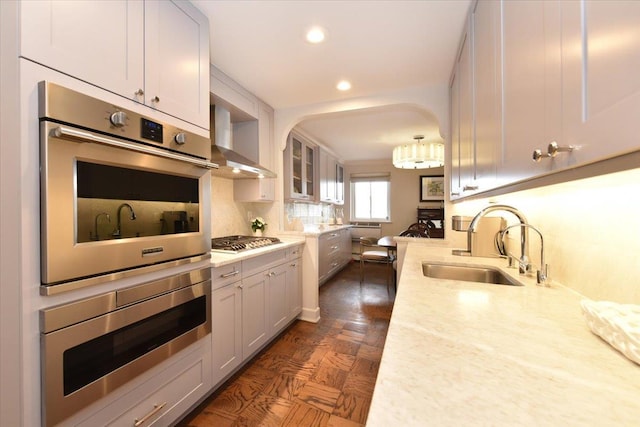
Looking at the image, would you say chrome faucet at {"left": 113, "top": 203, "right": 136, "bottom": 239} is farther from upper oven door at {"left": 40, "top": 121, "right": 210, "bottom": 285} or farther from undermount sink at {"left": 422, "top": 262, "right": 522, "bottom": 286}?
undermount sink at {"left": 422, "top": 262, "right": 522, "bottom": 286}

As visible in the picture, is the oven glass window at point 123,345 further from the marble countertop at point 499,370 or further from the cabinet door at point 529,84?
the cabinet door at point 529,84

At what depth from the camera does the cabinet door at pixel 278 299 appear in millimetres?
2270

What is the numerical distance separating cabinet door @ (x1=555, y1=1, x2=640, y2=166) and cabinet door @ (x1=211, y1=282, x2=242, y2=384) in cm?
178

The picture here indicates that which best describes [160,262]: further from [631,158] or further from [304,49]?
[304,49]

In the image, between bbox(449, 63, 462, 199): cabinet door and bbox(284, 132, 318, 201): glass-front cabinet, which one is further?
bbox(284, 132, 318, 201): glass-front cabinet

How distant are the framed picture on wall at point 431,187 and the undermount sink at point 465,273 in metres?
4.40

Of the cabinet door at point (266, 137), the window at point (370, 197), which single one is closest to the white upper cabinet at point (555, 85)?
the cabinet door at point (266, 137)

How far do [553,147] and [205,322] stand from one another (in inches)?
68.3

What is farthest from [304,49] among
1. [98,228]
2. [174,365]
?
[174,365]

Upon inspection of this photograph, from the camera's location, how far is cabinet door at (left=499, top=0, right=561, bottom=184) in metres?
0.57

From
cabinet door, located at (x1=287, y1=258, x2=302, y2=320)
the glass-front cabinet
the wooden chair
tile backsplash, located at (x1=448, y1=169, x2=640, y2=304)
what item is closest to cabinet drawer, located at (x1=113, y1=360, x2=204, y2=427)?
cabinet door, located at (x1=287, y1=258, x2=302, y2=320)

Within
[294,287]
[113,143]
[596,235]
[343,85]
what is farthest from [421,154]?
[113,143]

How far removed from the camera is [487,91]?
3.61 ft

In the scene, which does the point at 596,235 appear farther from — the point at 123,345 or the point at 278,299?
the point at 278,299
